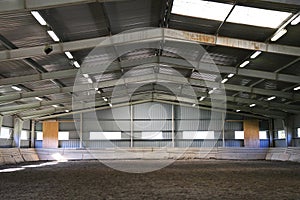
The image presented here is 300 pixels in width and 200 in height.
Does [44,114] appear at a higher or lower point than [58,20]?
lower

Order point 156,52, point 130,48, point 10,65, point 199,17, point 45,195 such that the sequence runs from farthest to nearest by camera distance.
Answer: point 156,52, point 130,48, point 10,65, point 199,17, point 45,195

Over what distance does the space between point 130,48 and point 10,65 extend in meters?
5.85

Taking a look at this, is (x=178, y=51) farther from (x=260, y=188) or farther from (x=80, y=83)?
(x=260, y=188)

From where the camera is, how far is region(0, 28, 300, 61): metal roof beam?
1399 centimetres

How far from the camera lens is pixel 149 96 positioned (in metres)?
34.3

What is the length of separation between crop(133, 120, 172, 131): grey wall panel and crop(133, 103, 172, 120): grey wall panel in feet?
1.64

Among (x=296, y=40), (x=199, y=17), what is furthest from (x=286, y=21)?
(x=199, y=17)

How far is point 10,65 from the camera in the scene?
1664 cm

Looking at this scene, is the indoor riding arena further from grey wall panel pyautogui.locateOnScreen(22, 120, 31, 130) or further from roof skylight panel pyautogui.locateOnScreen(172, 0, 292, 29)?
grey wall panel pyautogui.locateOnScreen(22, 120, 31, 130)

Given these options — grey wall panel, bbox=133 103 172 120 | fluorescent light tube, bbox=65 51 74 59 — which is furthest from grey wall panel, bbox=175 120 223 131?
fluorescent light tube, bbox=65 51 74 59

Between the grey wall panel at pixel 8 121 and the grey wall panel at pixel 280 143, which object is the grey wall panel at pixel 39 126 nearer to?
the grey wall panel at pixel 8 121

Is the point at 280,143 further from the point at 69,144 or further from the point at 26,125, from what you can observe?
the point at 26,125

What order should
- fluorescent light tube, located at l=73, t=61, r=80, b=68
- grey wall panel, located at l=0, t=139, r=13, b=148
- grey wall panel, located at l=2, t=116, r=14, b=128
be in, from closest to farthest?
fluorescent light tube, located at l=73, t=61, r=80, b=68, grey wall panel, located at l=0, t=139, r=13, b=148, grey wall panel, located at l=2, t=116, r=14, b=128

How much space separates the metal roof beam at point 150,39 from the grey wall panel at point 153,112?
20.8m
